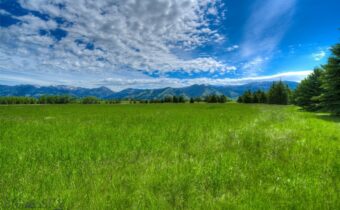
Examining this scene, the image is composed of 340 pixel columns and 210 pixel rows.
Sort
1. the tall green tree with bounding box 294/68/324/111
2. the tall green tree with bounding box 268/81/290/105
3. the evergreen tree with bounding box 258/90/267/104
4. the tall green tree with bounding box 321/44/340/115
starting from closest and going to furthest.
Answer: the tall green tree with bounding box 321/44/340/115
the tall green tree with bounding box 294/68/324/111
the tall green tree with bounding box 268/81/290/105
the evergreen tree with bounding box 258/90/267/104

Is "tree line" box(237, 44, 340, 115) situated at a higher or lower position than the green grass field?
higher

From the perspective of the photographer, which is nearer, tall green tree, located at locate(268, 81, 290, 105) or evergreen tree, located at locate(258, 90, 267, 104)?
tall green tree, located at locate(268, 81, 290, 105)

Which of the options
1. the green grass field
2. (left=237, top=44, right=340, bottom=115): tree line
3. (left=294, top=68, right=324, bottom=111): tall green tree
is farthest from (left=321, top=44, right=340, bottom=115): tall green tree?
the green grass field

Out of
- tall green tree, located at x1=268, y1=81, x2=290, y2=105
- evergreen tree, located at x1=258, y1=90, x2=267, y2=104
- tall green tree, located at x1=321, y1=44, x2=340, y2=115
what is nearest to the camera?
tall green tree, located at x1=321, y1=44, x2=340, y2=115

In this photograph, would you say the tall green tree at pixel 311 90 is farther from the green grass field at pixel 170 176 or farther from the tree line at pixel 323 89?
the green grass field at pixel 170 176

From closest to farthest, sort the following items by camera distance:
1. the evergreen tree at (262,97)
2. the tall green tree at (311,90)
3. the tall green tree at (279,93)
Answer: the tall green tree at (311,90) < the tall green tree at (279,93) < the evergreen tree at (262,97)

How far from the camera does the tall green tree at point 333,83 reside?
66.0ft

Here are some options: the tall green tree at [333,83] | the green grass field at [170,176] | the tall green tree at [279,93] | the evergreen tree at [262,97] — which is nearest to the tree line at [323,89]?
the tall green tree at [333,83]

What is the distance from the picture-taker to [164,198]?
380 centimetres

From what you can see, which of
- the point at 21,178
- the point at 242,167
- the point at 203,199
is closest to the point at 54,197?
the point at 21,178

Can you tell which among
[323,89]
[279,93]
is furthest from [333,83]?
[279,93]

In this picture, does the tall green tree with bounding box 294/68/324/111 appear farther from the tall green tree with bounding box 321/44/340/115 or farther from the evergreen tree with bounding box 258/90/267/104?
the evergreen tree with bounding box 258/90/267/104

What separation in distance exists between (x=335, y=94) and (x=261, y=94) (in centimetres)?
8563

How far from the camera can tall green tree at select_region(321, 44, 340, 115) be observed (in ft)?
66.0
